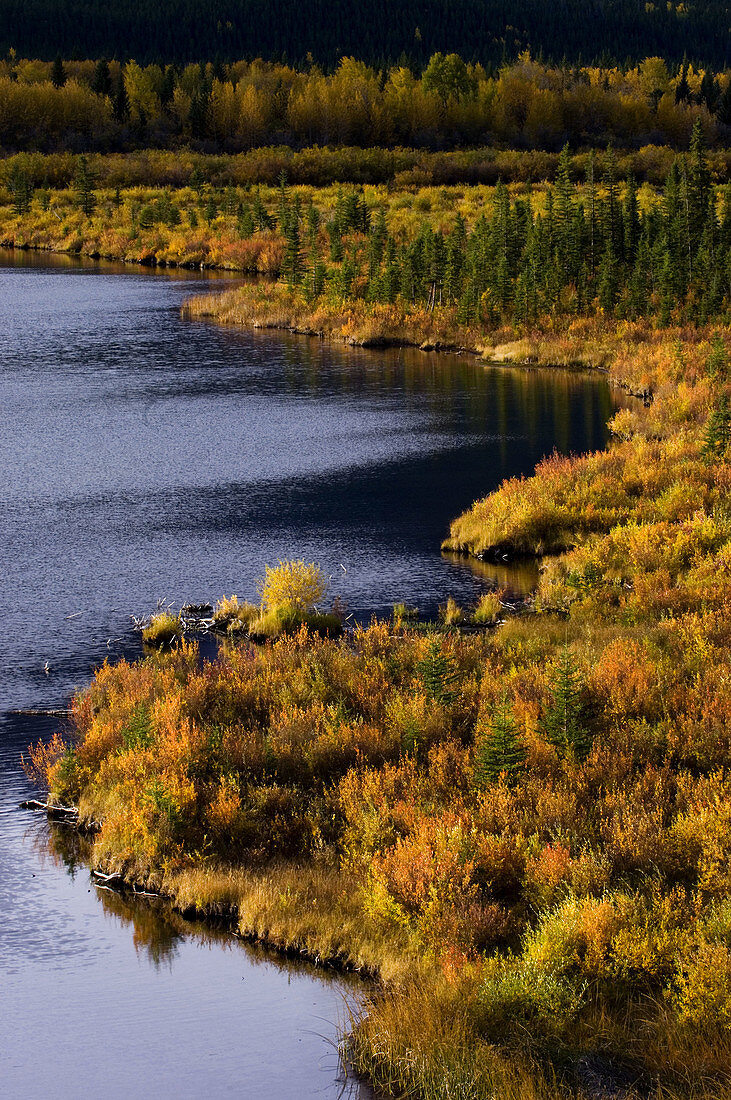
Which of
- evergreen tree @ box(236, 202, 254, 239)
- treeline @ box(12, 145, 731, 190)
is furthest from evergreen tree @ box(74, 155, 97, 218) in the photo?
evergreen tree @ box(236, 202, 254, 239)

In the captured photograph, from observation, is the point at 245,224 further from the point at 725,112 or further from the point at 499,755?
the point at 725,112

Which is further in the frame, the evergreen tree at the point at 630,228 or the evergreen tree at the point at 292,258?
the evergreen tree at the point at 292,258

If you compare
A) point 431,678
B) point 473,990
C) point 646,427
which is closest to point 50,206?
point 646,427

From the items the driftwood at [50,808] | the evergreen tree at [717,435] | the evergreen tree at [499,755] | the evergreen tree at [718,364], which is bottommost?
the driftwood at [50,808]

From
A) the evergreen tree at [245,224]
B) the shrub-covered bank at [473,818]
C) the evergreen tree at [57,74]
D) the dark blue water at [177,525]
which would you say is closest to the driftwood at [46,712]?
the dark blue water at [177,525]

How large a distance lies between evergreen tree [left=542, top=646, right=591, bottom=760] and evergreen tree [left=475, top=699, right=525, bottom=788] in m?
0.59

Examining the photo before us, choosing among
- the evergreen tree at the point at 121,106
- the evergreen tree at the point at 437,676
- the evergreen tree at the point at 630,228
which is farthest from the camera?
the evergreen tree at the point at 121,106

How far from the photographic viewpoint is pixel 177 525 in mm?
25406

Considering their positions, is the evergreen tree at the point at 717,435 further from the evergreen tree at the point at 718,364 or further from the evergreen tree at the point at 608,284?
the evergreen tree at the point at 608,284

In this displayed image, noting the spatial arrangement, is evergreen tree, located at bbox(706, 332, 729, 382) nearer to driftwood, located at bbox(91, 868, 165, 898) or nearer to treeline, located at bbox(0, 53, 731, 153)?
driftwood, located at bbox(91, 868, 165, 898)

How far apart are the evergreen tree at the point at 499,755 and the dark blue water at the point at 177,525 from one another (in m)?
3.06

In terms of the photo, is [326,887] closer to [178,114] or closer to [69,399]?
[69,399]

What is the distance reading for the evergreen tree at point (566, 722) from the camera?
13664 millimetres

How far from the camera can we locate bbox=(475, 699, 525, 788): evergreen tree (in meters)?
13.1
